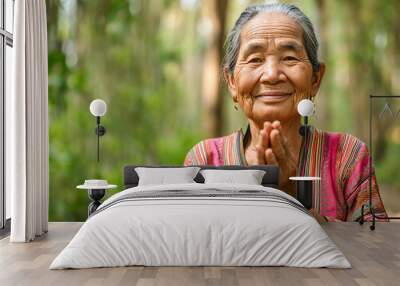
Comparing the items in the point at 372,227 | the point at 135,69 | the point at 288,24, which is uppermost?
the point at 288,24

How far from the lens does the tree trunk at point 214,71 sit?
6.97m

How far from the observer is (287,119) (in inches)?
268

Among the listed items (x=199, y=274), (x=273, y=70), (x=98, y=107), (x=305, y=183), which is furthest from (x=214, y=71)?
(x=199, y=274)

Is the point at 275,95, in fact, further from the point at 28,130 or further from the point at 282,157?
the point at 28,130

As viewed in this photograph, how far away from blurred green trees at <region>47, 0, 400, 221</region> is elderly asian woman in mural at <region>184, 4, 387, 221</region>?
0.16 m

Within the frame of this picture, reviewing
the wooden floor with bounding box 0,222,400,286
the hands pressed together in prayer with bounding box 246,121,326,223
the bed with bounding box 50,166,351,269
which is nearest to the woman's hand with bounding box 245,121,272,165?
the hands pressed together in prayer with bounding box 246,121,326,223

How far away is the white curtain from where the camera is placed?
18.0ft

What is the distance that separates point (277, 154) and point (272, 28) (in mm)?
1461

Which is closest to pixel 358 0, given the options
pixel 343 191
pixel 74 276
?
pixel 343 191

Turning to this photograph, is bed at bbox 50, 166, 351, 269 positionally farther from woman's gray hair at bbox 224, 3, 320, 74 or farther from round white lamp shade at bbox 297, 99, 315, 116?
woman's gray hair at bbox 224, 3, 320, 74

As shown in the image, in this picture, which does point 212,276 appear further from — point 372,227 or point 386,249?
point 372,227

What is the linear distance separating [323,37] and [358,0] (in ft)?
1.98

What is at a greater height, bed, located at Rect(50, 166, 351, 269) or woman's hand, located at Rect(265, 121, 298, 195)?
woman's hand, located at Rect(265, 121, 298, 195)

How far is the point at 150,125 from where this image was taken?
703 centimetres
